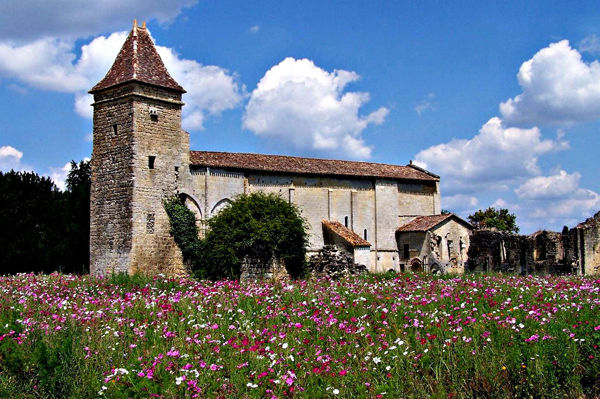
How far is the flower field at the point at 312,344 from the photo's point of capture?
790 cm

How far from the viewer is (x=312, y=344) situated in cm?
977

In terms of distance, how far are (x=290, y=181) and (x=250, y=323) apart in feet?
89.9

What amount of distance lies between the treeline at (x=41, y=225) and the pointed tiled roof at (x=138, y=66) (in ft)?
28.0

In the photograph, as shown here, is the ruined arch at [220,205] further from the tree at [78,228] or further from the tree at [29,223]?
the tree at [29,223]

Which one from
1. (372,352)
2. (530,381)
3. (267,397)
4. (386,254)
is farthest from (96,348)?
(386,254)

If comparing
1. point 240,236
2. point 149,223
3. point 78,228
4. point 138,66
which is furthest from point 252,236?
point 78,228

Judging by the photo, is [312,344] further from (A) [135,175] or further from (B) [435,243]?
(B) [435,243]

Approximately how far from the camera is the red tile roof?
35.0 meters

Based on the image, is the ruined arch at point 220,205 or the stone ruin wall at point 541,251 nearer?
the stone ruin wall at point 541,251

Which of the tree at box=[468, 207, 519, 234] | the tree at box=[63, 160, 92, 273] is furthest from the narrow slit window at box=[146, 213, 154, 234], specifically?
the tree at box=[468, 207, 519, 234]

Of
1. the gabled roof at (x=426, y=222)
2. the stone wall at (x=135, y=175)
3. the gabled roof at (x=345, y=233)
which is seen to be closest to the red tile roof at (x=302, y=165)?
the stone wall at (x=135, y=175)

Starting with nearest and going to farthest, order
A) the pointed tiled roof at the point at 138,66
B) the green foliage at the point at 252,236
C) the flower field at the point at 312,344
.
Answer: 1. the flower field at the point at 312,344
2. the green foliage at the point at 252,236
3. the pointed tiled roof at the point at 138,66

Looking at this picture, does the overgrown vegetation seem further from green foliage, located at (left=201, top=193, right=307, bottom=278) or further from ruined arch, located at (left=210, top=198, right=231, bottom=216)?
ruined arch, located at (left=210, top=198, right=231, bottom=216)

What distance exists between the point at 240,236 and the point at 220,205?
3692 millimetres
